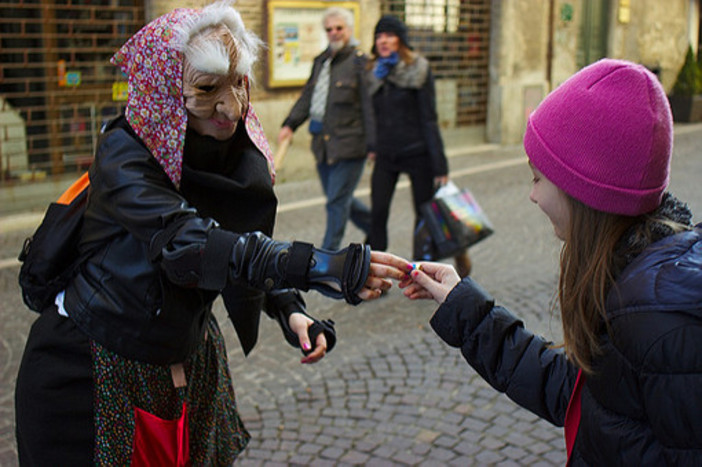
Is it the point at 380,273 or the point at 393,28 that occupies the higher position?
the point at 393,28

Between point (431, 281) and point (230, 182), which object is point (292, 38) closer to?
point (230, 182)

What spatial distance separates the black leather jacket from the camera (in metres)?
1.94

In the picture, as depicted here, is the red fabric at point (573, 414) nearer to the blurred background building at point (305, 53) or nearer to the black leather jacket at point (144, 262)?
the black leather jacket at point (144, 262)

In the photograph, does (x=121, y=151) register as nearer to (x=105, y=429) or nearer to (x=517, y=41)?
(x=105, y=429)

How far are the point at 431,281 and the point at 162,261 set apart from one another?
0.64 metres

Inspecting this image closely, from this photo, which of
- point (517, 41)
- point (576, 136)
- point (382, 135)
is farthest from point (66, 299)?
point (517, 41)

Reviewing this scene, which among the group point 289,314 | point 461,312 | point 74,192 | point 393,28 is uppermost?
point 393,28

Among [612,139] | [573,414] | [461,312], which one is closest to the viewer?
[612,139]

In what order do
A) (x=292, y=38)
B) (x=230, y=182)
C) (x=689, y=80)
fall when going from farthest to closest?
(x=689, y=80)
(x=292, y=38)
(x=230, y=182)

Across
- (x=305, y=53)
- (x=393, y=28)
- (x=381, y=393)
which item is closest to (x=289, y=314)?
(x=381, y=393)

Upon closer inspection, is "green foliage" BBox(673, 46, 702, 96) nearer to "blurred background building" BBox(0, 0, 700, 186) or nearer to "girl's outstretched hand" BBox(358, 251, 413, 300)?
"blurred background building" BBox(0, 0, 700, 186)

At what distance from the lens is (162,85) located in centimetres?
207

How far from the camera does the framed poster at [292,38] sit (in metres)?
10.5

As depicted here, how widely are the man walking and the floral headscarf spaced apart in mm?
4233
